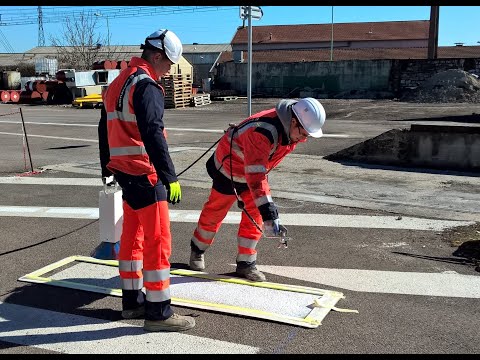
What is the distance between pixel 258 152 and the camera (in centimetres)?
427

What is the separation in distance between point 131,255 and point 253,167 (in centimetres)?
119

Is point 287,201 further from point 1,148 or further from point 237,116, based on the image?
point 237,116

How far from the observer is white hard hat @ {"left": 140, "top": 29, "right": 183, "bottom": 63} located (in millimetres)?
3798

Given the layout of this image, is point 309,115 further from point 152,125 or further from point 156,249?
point 156,249

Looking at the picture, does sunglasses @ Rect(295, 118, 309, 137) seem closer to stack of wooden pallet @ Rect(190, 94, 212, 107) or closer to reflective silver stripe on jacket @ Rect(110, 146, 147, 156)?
reflective silver stripe on jacket @ Rect(110, 146, 147, 156)

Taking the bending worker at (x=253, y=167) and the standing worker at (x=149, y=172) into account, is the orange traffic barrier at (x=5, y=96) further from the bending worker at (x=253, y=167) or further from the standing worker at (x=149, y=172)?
the standing worker at (x=149, y=172)

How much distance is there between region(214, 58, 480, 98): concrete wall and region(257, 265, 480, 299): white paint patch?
29179 millimetres

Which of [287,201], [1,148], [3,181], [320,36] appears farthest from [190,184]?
[320,36]

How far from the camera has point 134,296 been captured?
4090 millimetres

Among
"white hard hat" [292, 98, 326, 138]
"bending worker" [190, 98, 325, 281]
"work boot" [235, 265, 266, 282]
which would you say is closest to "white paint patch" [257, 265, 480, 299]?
"work boot" [235, 265, 266, 282]

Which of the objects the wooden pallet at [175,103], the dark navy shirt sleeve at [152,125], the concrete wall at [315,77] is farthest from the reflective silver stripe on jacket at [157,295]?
the concrete wall at [315,77]

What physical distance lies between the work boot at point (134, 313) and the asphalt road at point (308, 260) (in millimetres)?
68

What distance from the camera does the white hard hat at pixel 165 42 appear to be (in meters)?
3.80

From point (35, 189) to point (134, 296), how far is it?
538 centimetres
